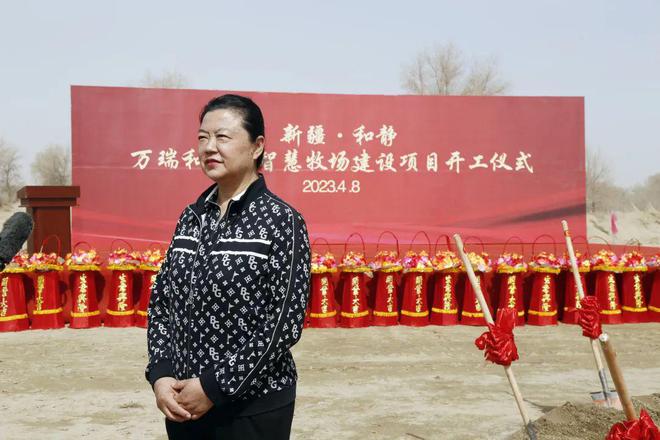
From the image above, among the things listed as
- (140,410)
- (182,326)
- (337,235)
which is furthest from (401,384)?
(337,235)

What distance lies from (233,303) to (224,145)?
1.34 ft

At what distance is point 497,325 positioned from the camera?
2.24m

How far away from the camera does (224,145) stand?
1.81 m

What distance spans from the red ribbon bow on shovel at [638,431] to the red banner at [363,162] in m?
10.1

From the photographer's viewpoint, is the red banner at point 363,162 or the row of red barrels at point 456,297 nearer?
the row of red barrels at point 456,297

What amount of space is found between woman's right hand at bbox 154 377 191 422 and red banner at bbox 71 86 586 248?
9675 mm

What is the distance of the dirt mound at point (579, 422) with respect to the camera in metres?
3.41

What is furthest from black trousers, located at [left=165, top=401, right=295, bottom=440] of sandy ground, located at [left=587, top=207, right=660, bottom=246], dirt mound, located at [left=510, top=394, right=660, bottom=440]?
sandy ground, located at [left=587, top=207, right=660, bottom=246]

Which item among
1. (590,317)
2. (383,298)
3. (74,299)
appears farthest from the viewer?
(383,298)

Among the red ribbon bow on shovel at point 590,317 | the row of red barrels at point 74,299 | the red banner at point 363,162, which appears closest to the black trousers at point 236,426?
the red ribbon bow on shovel at point 590,317

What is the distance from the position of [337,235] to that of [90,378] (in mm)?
6832

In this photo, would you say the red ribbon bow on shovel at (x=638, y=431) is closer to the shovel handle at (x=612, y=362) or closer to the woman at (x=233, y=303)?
the shovel handle at (x=612, y=362)

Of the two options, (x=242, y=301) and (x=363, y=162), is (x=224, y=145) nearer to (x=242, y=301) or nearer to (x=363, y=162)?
(x=242, y=301)

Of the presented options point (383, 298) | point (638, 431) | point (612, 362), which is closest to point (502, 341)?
point (612, 362)
